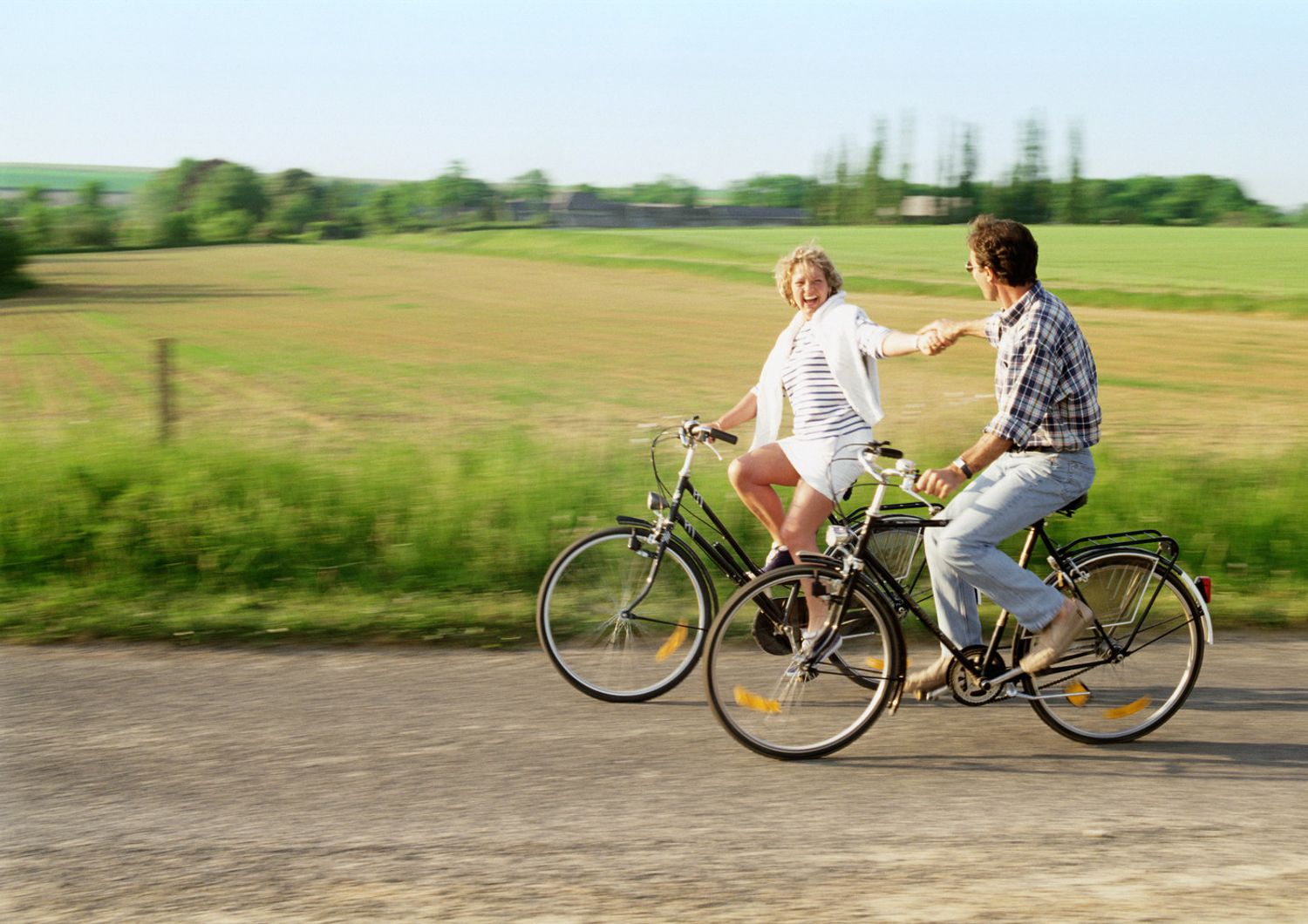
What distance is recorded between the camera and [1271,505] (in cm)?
722

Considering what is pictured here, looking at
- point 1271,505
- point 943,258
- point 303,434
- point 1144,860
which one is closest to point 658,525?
point 1144,860

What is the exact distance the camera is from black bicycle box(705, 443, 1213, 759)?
423 centimetres

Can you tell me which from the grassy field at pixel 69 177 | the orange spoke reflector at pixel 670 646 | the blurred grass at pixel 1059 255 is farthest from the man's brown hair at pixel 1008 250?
the blurred grass at pixel 1059 255

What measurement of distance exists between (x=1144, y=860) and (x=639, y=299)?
77.6ft

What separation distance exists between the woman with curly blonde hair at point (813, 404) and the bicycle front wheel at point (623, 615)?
15.2 inches

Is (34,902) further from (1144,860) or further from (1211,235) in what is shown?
(1211,235)

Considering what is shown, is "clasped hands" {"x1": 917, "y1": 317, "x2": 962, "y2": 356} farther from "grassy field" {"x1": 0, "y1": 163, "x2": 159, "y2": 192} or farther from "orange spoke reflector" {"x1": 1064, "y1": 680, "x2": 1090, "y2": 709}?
"grassy field" {"x1": 0, "y1": 163, "x2": 159, "y2": 192}

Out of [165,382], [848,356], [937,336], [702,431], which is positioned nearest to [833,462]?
[848,356]

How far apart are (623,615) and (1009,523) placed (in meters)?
1.63

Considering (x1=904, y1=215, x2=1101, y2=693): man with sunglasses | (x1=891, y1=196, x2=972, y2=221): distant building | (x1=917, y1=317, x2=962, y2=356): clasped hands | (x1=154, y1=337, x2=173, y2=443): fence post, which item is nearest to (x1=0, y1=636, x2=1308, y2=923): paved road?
(x1=904, y1=215, x2=1101, y2=693): man with sunglasses

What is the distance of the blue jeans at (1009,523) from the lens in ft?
13.7

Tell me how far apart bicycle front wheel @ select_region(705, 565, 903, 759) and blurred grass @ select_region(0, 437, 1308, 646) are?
1221 mm

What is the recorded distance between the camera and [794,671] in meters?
4.41

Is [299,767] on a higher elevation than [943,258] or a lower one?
lower
